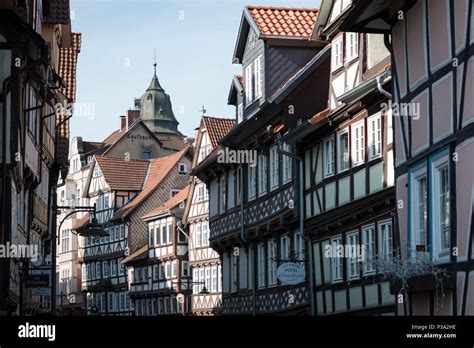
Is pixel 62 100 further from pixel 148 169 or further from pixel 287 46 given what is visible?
pixel 148 169

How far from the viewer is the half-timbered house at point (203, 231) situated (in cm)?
5344

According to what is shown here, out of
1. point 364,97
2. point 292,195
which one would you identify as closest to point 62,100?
point 292,195

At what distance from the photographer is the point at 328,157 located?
1225 inches

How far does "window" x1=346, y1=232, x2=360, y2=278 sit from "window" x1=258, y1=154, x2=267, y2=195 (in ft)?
30.3

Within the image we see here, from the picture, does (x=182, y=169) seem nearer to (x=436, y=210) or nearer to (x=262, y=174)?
(x=262, y=174)

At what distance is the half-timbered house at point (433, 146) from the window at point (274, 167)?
15.5 meters

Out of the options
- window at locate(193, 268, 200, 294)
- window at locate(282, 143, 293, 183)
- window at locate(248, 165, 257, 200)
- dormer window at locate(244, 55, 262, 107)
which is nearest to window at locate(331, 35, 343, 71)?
window at locate(282, 143, 293, 183)

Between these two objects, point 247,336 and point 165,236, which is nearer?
point 247,336

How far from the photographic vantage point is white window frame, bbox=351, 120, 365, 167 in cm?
2830

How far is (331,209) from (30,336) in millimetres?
18958

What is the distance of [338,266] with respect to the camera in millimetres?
30578

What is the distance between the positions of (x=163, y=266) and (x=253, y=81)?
31.8m

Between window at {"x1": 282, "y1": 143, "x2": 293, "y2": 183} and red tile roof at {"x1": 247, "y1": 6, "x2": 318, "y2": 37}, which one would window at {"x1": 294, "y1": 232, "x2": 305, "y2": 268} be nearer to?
window at {"x1": 282, "y1": 143, "x2": 293, "y2": 183}

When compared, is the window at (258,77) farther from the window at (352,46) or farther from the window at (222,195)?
the window at (352,46)
